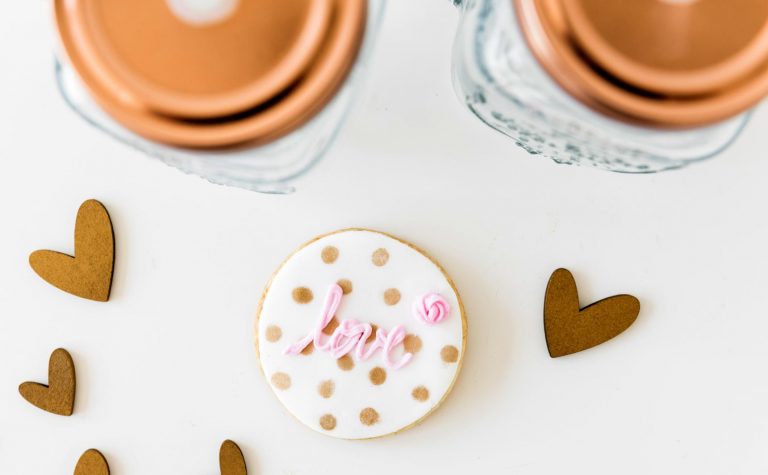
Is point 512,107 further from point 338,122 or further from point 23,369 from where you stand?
point 23,369

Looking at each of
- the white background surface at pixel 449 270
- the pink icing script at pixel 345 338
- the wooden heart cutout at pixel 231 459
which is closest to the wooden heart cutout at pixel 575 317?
the white background surface at pixel 449 270

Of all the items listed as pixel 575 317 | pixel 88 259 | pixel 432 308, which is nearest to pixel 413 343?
pixel 432 308

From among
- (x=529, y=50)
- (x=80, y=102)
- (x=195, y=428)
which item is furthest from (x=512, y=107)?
(x=195, y=428)

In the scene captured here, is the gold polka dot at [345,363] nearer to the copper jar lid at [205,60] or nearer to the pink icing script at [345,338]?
the pink icing script at [345,338]

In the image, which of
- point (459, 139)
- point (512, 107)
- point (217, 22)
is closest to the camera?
point (217, 22)

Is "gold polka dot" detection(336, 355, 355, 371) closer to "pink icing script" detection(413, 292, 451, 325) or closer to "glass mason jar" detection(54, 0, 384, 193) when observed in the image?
"pink icing script" detection(413, 292, 451, 325)

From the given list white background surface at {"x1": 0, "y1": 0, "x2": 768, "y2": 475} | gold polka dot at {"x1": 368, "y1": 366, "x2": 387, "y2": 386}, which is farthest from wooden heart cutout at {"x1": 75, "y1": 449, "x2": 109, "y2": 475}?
gold polka dot at {"x1": 368, "y1": 366, "x2": 387, "y2": 386}
